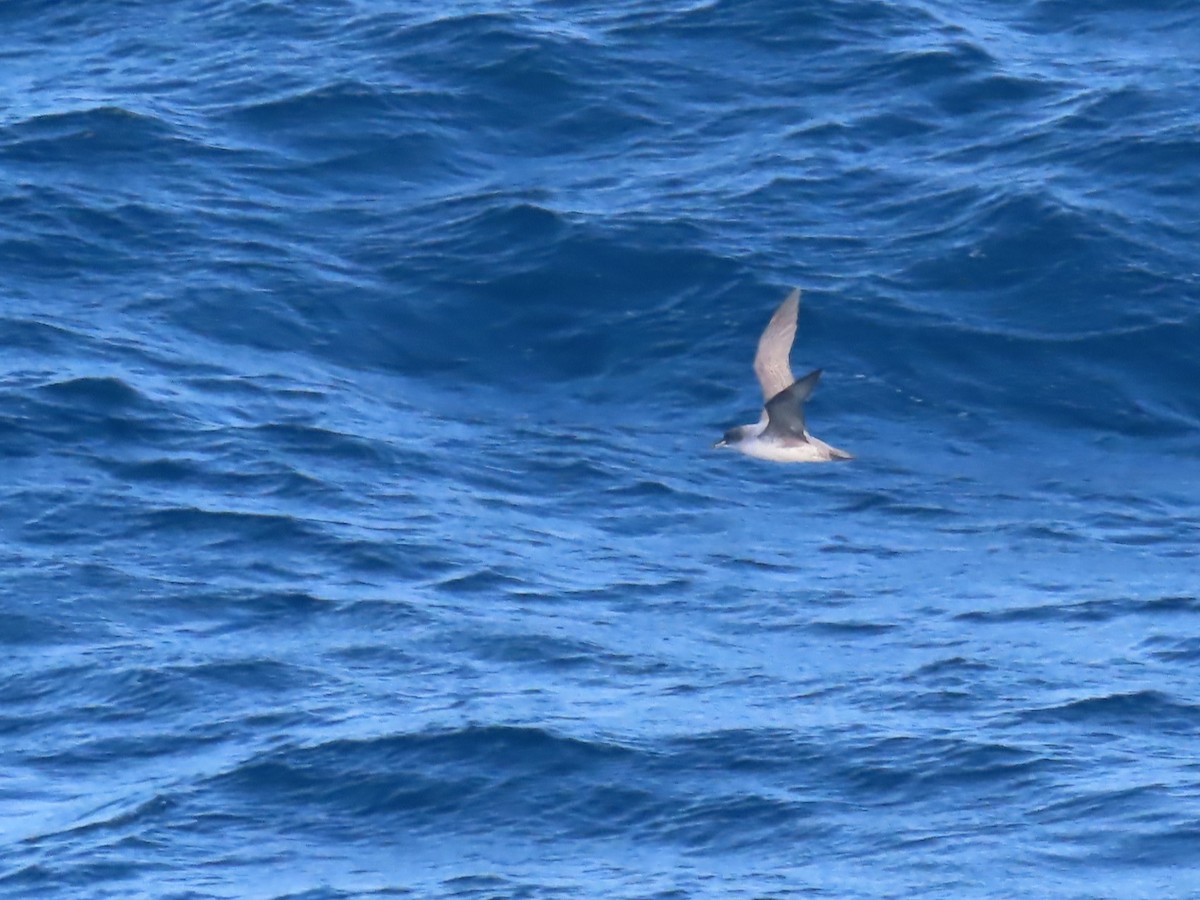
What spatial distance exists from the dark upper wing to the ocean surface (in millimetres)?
1667

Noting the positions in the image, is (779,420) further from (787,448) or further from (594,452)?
(594,452)

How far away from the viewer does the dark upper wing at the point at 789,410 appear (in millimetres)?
19875

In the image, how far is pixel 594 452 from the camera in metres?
24.5

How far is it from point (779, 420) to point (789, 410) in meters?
0.31

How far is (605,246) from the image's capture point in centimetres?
2741

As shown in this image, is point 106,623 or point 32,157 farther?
point 32,157

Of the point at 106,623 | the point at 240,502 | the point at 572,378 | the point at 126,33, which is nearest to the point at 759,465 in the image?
the point at 572,378

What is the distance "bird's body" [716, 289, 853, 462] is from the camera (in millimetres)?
20922

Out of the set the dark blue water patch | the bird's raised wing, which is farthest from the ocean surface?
the bird's raised wing

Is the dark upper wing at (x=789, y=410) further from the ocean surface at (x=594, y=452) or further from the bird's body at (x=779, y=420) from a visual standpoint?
the ocean surface at (x=594, y=452)

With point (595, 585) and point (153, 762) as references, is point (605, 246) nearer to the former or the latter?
point (595, 585)

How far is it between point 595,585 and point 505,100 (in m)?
10.1

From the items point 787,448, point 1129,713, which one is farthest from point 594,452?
point 1129,713

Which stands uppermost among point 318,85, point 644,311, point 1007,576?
point 318,85
